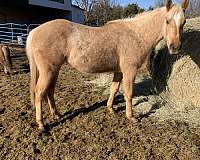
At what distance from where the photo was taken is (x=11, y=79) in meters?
9.60

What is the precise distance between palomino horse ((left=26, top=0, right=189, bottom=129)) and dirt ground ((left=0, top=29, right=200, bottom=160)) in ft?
1.15

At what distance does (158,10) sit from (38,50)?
6.87ft

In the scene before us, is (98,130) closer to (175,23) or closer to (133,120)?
(133,120)

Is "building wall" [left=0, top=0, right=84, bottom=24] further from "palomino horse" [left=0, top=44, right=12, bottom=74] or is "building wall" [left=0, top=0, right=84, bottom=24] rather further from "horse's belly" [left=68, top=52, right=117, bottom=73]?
"horse's belly" [left=68, top=52, right=117, bottom=73]

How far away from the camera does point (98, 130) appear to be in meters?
5.62

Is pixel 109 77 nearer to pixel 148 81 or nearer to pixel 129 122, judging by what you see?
pixel 148 81

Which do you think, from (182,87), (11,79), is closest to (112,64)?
(182,87)

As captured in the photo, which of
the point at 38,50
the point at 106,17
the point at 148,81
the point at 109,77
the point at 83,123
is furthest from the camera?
the point at 106,17

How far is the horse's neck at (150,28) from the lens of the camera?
5973 millimetres

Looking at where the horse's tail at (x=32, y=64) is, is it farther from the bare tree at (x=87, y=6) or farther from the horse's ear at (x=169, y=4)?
the bare tree at (x=87, y=6)

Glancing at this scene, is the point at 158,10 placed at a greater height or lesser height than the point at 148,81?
greater

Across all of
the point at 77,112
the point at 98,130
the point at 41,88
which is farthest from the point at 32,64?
the point at 98,130

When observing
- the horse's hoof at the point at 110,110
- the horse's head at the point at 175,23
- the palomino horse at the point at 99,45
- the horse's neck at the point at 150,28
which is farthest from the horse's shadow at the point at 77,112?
the horse's head at the point at 175,23

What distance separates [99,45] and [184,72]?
1786mm
